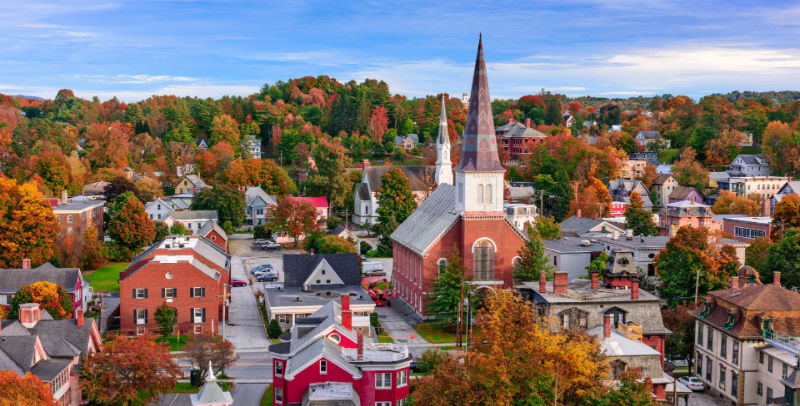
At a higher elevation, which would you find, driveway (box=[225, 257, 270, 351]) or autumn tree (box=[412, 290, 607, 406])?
autumn tree (box=[412, 290, 607, 406])

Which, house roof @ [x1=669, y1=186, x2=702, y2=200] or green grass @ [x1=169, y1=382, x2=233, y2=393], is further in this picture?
house roof @ [x1=669, y1=186, x2=702, y2=200]

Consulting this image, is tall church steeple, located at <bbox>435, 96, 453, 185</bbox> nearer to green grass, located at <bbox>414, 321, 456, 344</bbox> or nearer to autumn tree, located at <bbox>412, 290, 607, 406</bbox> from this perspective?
green grass, located at <bbox>414, 321, 456, 344</bbox>

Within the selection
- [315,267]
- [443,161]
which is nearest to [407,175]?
[443,161]

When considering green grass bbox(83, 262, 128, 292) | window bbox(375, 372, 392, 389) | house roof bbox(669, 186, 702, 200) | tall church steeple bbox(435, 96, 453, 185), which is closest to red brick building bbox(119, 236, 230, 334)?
green grass bbox(83, 262, 128, 292)

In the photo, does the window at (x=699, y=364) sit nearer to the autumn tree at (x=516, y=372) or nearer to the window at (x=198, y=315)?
the autumn tree at (x=516, y=372)

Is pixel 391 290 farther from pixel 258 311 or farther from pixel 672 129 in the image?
pixel 672 129

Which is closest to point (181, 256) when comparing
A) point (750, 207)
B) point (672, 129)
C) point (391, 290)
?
point (391, 290)

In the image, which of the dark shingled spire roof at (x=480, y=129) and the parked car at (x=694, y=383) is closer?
the parked car at (x=694, y=383)

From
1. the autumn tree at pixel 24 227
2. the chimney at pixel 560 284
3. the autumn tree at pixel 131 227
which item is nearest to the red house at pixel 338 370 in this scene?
the chimney at pixel 560 284
